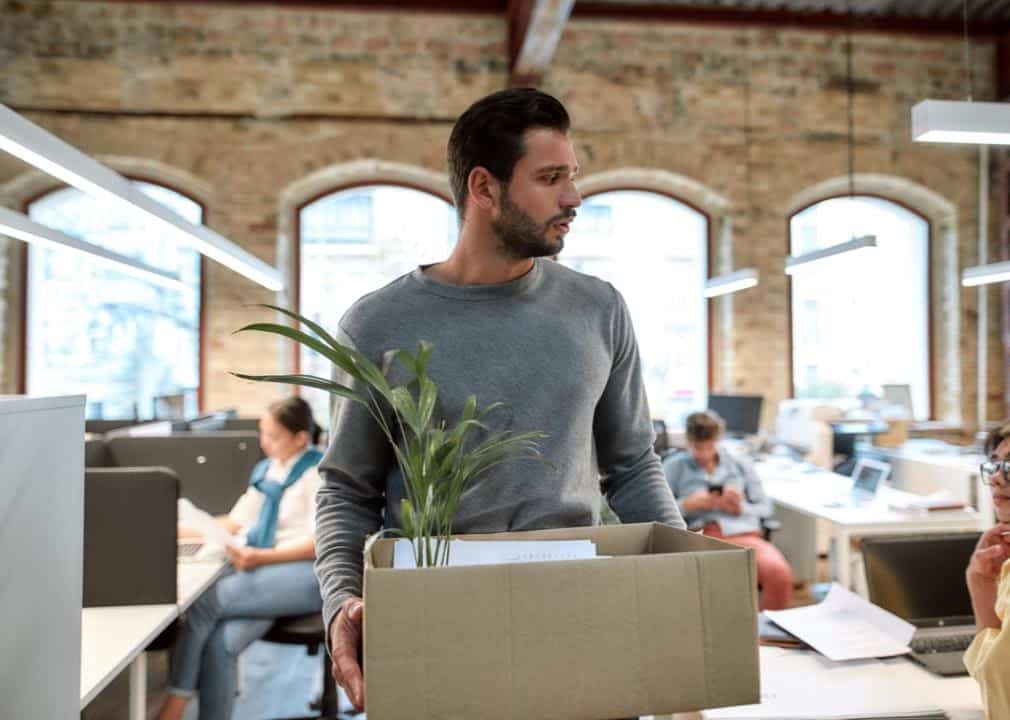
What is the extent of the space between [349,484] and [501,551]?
310mm

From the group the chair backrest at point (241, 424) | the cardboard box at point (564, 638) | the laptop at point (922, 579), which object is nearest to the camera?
the cardboard box at point (564, 638)

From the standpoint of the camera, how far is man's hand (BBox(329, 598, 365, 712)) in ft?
2.73

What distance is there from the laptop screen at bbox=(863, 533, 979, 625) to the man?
1.41 meters

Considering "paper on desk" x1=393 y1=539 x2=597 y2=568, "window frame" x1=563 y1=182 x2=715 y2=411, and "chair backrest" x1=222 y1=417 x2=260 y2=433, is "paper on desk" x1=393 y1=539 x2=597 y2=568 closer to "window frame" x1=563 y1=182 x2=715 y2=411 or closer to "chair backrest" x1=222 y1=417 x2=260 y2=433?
"chair backrest" x1=222 y1=417 x2=260 y2=433

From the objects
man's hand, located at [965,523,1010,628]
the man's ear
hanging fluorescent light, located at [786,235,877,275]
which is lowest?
man's hand, located at [965,523,1010,628]

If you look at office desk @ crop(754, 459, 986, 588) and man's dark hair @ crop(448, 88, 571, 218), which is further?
office desk @ crop(754, 459, 986, 588)

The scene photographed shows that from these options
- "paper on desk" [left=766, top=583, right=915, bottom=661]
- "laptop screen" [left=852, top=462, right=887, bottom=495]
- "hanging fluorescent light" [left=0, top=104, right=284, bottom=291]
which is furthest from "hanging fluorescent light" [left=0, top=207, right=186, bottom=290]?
"laptop screen" [left=852, top=462, right=887, bottom=495]

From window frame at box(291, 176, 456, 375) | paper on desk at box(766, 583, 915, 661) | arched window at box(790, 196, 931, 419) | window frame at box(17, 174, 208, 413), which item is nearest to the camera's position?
paper on desk at box(766, 583, 915, 661)

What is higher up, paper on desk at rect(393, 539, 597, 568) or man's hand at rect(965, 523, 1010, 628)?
paper on desk at rect(393, 539, 597, 568)

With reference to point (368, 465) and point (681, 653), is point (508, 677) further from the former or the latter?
point (368, 465)

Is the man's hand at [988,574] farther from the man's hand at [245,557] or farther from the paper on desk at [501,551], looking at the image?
the man's hand at [245,557]

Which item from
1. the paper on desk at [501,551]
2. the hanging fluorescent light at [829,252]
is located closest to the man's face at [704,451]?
the hanging fluorescent light at [829,252]

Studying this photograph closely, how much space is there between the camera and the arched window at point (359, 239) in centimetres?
709

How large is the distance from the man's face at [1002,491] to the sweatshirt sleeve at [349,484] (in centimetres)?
135
